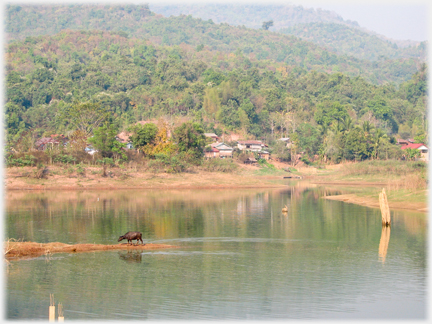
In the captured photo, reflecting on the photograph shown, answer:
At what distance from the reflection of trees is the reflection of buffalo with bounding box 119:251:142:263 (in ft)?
38.0

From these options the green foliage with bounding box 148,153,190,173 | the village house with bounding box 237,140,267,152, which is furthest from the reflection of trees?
the village house with bounding box 237,140,267,152

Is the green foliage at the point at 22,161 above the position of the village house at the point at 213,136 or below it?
below

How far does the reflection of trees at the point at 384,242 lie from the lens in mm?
25703

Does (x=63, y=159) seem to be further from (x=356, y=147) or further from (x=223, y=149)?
(x=356, y=147)

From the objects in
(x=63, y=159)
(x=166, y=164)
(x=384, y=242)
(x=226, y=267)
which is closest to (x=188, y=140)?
(x=166, y=164)

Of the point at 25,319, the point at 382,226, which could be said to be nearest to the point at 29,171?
the point at 382,226

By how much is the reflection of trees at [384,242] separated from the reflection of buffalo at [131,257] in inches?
456

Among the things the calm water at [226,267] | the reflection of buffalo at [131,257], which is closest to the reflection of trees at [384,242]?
the calm water at [226,267]

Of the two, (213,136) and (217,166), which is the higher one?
(213,136)

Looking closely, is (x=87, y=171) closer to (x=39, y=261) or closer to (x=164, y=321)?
(x=39, y=261)

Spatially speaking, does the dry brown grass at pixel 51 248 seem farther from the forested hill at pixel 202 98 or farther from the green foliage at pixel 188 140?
the forested hill at pixel 202 98

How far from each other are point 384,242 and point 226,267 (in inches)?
429

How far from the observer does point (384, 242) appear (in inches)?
1141

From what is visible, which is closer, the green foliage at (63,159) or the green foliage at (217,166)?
the green foliage at (63,159)
